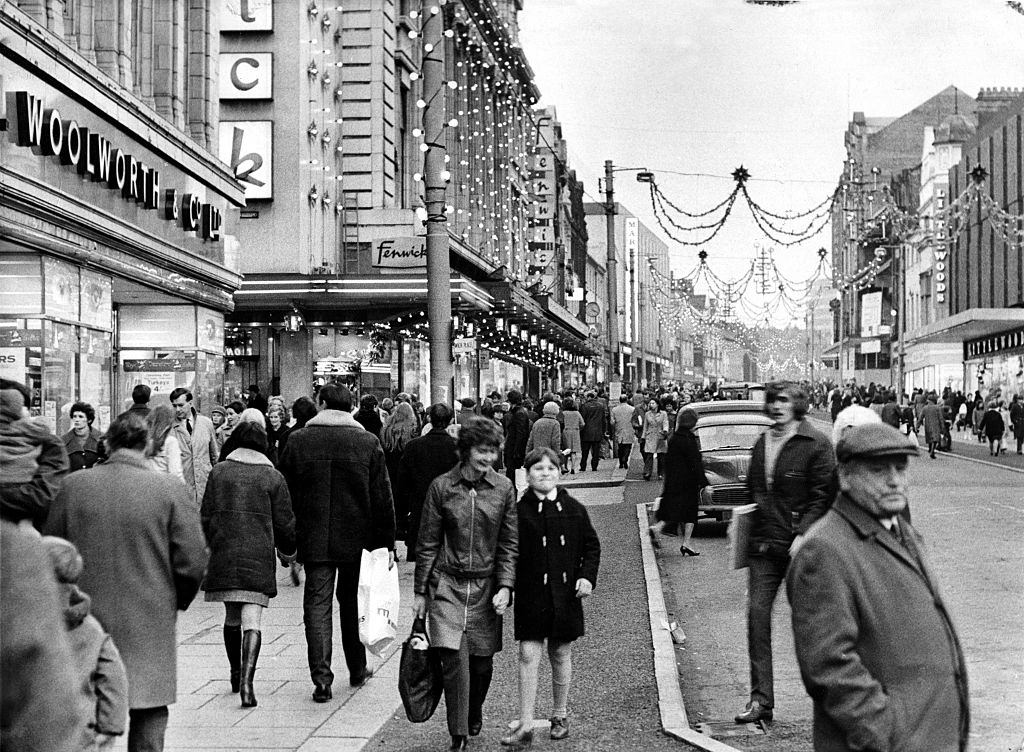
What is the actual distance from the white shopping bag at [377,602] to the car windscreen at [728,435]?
11.5 meters

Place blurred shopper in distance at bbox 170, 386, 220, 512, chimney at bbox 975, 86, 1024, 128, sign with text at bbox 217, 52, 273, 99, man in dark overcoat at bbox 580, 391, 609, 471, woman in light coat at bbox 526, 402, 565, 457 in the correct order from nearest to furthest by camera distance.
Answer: blurred shopper in distance at bbox 170, 386, 220, 512 → woman in light coat at bbox 526, 402, 565, 457 → man in dark overcoat at bbox 580, 391, 609, 471 → sign with text at bbox 217, 52, 273, 99 → chimney at bbox 975, 86, 1024, 128

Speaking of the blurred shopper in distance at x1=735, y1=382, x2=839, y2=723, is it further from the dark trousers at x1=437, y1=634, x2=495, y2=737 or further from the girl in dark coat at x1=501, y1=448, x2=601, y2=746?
the dark trousers at x1=437, y1=634, x2=495, y2=737

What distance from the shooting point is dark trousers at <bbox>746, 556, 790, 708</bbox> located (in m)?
7.77

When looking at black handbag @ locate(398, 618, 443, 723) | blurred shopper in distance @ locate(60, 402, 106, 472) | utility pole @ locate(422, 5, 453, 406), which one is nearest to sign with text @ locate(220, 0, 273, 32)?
utility pole @ locate(422, 5, 453, 406)

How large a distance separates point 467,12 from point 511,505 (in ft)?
164

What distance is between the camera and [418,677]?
718 centimetres

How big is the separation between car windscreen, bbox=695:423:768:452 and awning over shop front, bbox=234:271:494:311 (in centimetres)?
1477

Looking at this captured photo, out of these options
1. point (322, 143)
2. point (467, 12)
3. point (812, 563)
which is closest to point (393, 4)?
point (322, 143)

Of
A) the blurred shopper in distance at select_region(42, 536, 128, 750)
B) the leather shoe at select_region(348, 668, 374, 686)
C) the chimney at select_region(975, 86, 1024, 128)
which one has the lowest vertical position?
the leather shoe at select_region(348, 668, 374, 686)

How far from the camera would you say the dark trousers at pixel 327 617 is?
848cm

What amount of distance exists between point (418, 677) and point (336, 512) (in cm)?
183

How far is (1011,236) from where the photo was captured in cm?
6456

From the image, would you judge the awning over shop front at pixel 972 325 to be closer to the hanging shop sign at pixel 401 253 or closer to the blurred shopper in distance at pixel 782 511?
the hanging shop sign at pixel 401 253

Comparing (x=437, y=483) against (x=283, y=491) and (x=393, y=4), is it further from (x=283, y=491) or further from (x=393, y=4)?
(x=393, y=4)
